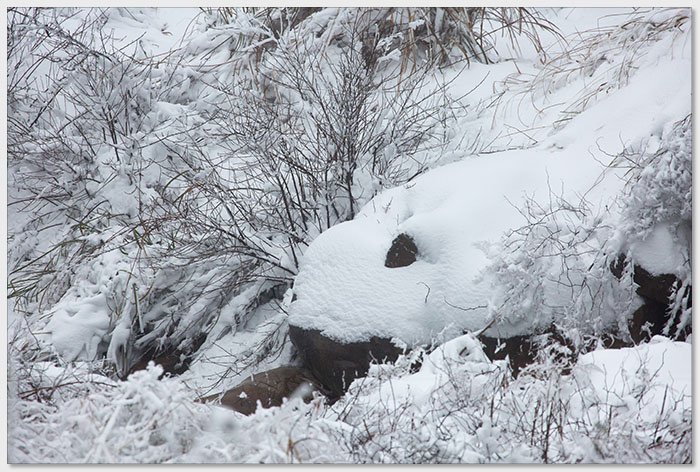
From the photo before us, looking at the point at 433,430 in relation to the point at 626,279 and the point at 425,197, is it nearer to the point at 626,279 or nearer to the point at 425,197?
the point at 626,279

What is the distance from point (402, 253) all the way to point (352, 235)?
333 mm

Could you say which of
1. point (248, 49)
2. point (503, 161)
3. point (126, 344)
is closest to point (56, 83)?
point (248, 49)

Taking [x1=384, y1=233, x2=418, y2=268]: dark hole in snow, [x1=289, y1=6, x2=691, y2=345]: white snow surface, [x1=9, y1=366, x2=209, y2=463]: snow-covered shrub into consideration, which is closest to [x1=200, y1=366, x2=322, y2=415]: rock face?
[x1=289, y1=6, x2=691, y2=345]: white snow surface

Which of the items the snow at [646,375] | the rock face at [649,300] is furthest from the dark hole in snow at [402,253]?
the snow at [646,375]

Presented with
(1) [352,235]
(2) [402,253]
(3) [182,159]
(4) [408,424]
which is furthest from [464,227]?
(3) [182,159]

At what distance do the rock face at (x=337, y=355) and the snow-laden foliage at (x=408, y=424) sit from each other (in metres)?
0.99

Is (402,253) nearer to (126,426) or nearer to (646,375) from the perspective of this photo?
(646,375)

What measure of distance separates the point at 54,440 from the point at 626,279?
267cm

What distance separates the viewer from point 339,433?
2.50m

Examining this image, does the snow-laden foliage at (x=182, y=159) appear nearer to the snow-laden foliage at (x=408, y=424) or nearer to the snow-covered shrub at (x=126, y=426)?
the snow-covered shrub at (x=126, y=426)

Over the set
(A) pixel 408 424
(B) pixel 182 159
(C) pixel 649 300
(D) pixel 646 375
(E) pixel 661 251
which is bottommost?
(A) pixel 408 424

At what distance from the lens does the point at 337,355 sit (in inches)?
155

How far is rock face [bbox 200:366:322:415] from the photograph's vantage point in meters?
3.76

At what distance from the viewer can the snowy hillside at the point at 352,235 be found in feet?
8.27
